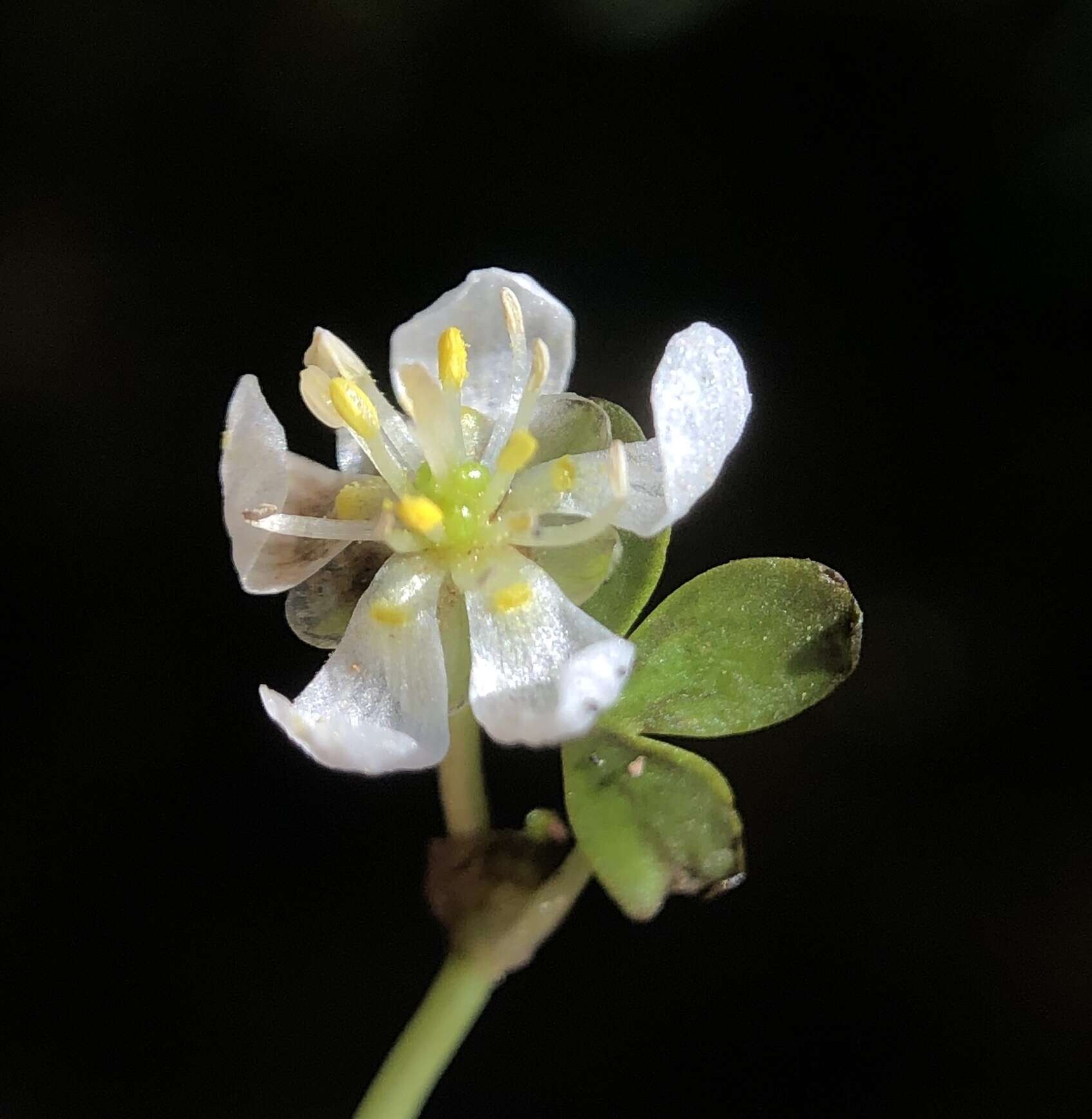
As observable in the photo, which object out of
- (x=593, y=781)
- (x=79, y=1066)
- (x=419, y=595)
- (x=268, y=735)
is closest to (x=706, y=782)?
(x=593, y=781)

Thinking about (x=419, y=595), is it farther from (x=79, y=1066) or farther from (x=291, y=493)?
(x=79, y=1066)

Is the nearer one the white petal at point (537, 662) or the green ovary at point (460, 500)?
the white petal at point (537, 662)

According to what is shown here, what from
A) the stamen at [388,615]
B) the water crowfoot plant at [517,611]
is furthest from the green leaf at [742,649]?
the stamen at [388,615]

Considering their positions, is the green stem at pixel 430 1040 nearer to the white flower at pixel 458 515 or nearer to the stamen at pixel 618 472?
the white flower at pixel 458 515

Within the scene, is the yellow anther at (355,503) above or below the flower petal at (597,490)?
above

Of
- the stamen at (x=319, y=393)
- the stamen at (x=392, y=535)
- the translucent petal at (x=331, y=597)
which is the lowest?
the translucent petal at (x=331, y=597)

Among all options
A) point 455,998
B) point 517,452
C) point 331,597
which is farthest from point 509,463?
point 455,998

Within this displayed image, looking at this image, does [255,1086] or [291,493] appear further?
[255,1086]
